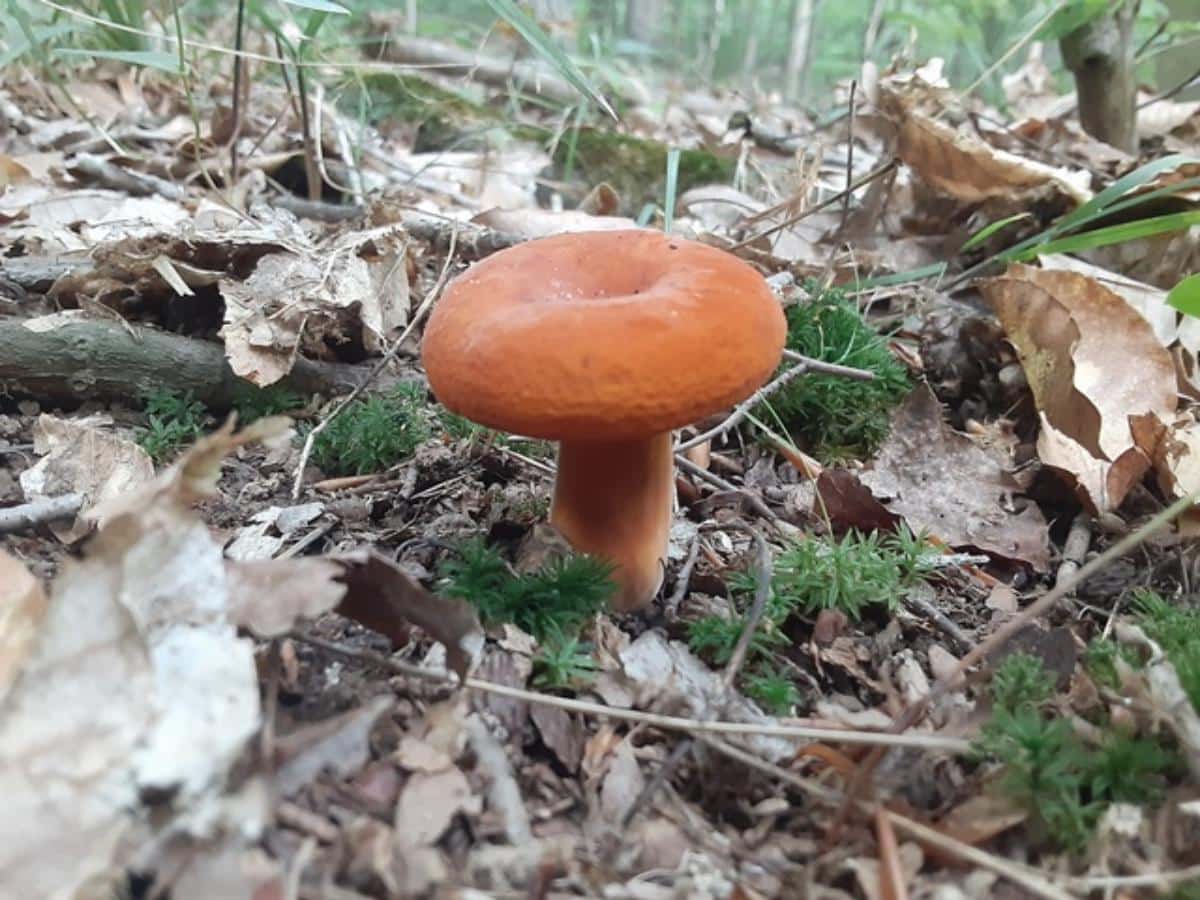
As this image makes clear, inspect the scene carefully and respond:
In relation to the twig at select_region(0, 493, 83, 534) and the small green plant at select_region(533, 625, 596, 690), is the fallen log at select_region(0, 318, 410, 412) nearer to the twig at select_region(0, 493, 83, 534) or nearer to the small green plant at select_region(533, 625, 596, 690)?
the twig at select_region(0, 493, 83, 534)

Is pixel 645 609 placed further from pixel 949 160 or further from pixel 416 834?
pixel 949 160

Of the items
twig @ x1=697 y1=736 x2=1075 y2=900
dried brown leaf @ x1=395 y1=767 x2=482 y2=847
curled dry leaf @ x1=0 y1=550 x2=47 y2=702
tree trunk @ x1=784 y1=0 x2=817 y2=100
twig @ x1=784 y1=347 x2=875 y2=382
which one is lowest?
tree trunk @ x1=784 y1=0 x2=817 y2=100

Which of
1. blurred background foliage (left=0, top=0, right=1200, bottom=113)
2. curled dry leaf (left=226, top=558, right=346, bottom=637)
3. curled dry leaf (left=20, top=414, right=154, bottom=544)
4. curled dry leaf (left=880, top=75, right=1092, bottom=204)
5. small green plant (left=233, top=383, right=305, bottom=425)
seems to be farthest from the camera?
blurred background foliage (left=0, top=0, right=1200, bottom=113)

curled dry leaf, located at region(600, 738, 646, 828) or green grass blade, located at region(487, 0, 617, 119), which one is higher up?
green grass blade, located at region(487, 0, 617, 119)

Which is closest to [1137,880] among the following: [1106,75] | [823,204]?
[823,204]

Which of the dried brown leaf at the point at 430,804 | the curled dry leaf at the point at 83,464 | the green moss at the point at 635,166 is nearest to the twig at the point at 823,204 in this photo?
the green moss at the point at 635,166

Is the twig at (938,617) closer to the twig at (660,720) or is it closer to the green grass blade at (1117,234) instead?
the twig at (660,720)

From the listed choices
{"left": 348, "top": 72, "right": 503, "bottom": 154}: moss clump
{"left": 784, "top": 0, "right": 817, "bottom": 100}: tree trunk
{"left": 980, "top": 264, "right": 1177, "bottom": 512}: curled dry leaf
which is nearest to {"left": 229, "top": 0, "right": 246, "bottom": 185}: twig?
{"left": 348, "top": 72, "right": 503, "bottom": 154}: moss clump
